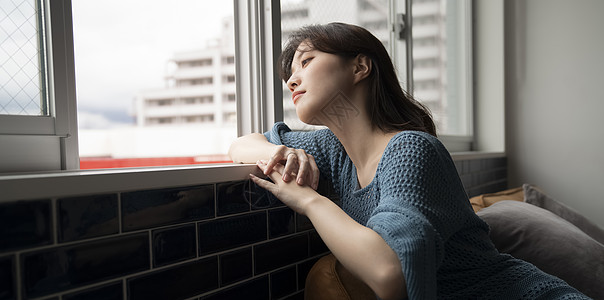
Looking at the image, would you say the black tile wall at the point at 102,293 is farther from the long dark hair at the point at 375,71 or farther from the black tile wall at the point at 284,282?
the long dark hair at the point at 375,71

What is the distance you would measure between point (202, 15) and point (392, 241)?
3.72 ft

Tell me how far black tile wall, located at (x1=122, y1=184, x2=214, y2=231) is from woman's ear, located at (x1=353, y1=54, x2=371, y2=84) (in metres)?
0.52

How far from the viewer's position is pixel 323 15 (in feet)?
5.96

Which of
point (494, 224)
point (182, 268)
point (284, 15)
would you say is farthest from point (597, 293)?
point (284, 15)

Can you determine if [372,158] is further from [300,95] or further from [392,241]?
[392,241]

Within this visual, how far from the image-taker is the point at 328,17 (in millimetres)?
1850

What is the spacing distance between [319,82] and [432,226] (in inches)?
20.6

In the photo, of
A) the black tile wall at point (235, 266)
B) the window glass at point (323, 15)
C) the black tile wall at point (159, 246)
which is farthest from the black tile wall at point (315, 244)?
the window glass at point (323, 15)

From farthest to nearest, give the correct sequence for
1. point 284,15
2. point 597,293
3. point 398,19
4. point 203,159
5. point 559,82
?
point 559,82 < point 398,19 < point 203,159 < point 284,15 < point 597,293

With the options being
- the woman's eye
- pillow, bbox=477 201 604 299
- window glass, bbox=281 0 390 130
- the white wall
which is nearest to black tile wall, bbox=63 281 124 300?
the woman's eye

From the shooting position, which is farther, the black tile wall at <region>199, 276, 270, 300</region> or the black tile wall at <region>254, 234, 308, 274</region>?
the black tile wall at <region>254, 234, 308, 274</region>

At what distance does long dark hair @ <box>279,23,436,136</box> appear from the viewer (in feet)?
3.90

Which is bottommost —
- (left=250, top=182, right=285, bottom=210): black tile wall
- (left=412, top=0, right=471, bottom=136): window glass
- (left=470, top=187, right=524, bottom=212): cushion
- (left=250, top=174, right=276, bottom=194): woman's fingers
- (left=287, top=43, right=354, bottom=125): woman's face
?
(left=470, top=187, right=524, bottom=212): cushion

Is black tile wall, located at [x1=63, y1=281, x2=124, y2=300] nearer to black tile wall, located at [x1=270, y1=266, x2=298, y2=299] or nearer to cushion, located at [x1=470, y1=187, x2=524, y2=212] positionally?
black tile wall, located at [x1=270, y1=266, x2=298, y2=299]
